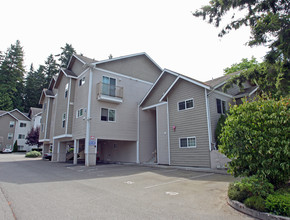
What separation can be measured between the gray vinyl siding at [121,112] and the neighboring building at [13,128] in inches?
1647

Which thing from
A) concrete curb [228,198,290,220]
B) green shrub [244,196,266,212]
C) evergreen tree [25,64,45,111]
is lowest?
concrete curb [228,198,290,220]

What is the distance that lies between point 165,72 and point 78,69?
9.53 m

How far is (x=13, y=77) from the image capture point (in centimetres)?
5712

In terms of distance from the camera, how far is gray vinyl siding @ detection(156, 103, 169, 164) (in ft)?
57.0

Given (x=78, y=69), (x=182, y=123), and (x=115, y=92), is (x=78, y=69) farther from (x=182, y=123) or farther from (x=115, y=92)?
(x=182, y=123)

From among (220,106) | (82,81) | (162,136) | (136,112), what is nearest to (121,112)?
(136,112)

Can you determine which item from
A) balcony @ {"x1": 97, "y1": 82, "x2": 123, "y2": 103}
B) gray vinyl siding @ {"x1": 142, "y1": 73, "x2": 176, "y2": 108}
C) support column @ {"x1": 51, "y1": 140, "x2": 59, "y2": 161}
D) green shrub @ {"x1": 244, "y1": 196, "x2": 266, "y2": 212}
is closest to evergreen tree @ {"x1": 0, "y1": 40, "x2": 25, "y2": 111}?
support column @ {"x1": 51, "y1": 140, "x2": 59, "y2": 161}

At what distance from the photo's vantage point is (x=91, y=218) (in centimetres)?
497

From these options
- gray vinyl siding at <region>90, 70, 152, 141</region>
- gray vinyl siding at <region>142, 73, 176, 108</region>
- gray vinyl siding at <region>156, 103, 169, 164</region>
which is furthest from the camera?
gray vinyl siding at <region>142, 73, 176, 108</region>

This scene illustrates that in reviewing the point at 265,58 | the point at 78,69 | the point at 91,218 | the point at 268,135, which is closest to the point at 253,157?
the point at 268,135

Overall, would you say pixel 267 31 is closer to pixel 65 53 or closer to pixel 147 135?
pixel 147 135

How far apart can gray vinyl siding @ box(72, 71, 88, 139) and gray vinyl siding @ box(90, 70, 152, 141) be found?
33.8 inches

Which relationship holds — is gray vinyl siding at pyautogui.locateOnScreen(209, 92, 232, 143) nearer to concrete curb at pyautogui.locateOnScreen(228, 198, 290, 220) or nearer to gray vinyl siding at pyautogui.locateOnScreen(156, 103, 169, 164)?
gray vinyl siding at pyautogui.locateOnScreen(156, 103, 169, 164)

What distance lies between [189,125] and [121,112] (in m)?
7.39
